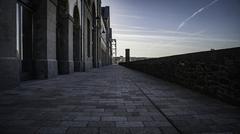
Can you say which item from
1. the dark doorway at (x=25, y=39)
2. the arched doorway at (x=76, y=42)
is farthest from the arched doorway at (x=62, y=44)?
the dark doorway at (x=25, y=39)

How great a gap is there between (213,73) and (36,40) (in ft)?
26.3

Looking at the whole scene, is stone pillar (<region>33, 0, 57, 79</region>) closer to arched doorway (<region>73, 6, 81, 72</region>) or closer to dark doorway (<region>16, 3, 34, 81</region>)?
dark doorway (<region>16, 3, 34, 81</region>)

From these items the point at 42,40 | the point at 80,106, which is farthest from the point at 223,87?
the point at 42,40

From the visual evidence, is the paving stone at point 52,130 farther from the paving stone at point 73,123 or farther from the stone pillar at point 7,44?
the stone pillar at point 7,44

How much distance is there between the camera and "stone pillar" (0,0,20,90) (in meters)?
5.41

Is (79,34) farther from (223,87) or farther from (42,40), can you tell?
(223,87)

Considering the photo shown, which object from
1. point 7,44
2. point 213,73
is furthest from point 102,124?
point 7,44

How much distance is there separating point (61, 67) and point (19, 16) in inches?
184

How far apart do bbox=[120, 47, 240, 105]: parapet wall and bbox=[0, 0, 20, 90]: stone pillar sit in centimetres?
619

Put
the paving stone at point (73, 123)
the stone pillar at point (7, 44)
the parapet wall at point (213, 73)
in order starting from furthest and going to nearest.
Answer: the stone pillar at point (7, 44) → the parapet wall at point (213, 73) → the paving stone at point (73, 123)

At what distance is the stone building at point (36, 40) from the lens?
5527mm

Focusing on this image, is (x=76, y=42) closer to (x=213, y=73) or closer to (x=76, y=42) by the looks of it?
(x=76, y=42)

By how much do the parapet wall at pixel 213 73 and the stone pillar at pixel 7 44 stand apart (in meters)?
6.19

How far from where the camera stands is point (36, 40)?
8406 millimetres
